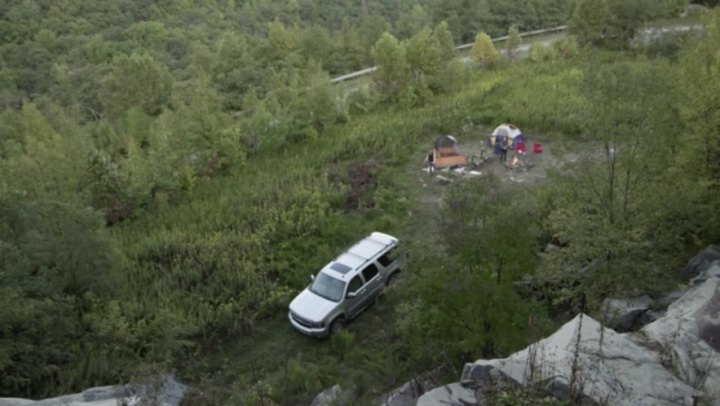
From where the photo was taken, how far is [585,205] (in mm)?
10898

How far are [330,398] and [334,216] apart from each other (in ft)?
23.0

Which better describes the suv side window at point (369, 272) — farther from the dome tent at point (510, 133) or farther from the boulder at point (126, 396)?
the dome tent at point (510, 133)

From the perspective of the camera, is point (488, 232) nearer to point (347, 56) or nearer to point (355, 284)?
point (355, 284)

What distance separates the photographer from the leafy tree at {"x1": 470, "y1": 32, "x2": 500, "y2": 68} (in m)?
31.7

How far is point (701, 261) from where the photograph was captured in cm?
1088

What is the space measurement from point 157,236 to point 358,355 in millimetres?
7116

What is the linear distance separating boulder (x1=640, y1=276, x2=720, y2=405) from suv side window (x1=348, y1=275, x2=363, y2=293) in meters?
5.81

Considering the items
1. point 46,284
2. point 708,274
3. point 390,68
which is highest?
point 46,284

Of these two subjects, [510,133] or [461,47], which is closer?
[510,133]

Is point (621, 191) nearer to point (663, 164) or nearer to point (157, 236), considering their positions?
point (663, 164)

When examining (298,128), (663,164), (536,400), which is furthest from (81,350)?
(298,128)

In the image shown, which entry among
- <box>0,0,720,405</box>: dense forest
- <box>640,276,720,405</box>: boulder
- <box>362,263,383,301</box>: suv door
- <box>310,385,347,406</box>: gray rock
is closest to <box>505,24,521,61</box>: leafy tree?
<box>0,0,720,405</box>: dense forest

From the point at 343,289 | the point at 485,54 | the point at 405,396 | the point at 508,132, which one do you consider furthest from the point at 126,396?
the point at 485,54

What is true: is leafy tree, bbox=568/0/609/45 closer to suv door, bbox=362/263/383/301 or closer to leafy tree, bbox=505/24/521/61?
leafy tree, bbox=505/24/521/61
